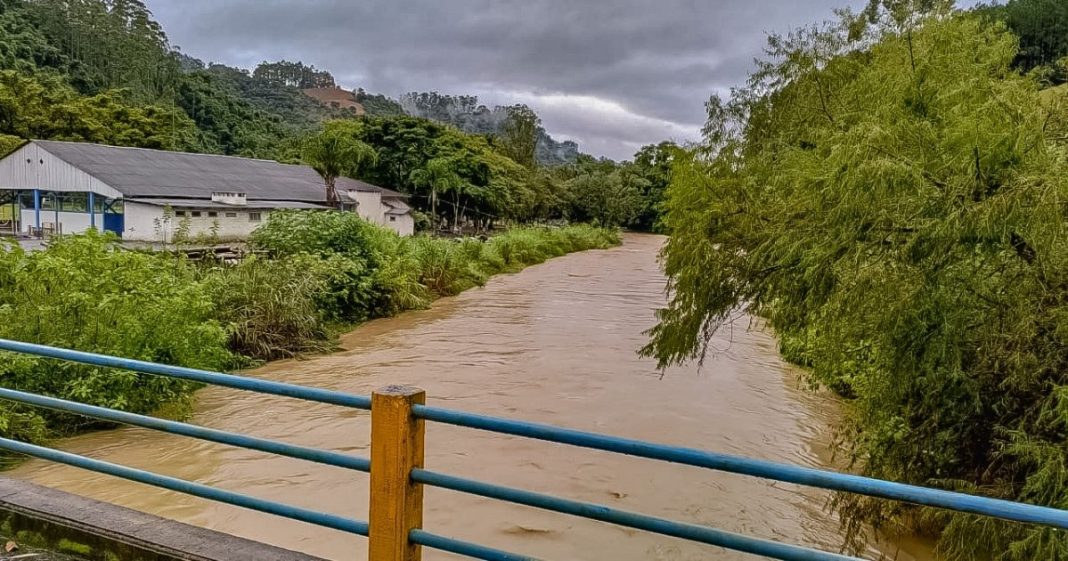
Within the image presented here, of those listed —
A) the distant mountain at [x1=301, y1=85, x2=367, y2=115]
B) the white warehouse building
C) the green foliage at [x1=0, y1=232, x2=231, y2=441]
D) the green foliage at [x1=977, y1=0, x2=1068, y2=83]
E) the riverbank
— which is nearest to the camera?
the green foliage at [x1=0, y1=232, x2=231, y2=441]

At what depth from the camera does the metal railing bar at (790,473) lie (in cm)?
160

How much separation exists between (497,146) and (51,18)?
43206mm

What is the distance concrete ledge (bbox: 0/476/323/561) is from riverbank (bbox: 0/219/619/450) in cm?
410

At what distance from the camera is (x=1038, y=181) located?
12.0 feet

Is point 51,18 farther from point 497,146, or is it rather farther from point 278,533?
point 278,533

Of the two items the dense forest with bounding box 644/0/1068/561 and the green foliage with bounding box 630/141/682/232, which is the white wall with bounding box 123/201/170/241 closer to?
the dense forest with bounding box 644/0/1068/561

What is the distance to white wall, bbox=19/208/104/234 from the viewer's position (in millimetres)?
27453

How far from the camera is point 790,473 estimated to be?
182 cm

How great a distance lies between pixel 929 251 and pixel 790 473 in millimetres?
2798

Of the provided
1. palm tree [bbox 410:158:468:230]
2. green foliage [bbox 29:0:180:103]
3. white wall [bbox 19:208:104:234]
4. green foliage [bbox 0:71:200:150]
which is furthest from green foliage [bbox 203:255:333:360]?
green foliage [bbox 29:0:180:103]

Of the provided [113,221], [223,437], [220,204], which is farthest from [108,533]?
[113,221]

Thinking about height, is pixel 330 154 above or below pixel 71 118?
below

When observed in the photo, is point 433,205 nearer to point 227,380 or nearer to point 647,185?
point 647,185

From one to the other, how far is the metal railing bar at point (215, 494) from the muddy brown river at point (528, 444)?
3162mm
